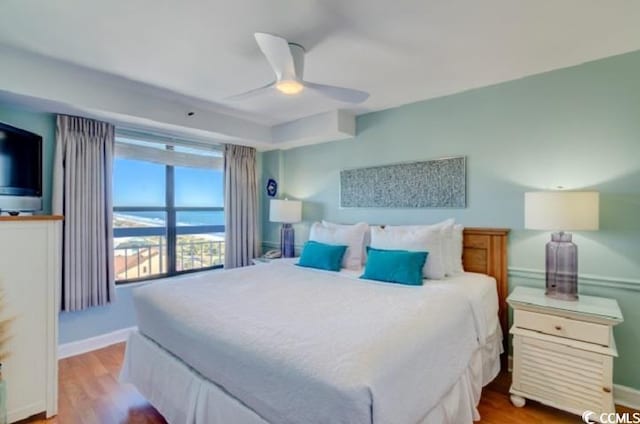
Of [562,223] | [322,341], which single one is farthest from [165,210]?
[562,223]

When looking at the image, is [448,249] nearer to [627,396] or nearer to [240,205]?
[627,396]

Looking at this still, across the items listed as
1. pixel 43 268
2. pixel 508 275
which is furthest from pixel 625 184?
pixel 43 268

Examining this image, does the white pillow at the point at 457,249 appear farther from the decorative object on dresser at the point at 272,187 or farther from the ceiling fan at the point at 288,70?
the decorative object on dresser at the point at 272,187

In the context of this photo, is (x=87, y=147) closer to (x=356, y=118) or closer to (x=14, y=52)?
(x=14, y=52)

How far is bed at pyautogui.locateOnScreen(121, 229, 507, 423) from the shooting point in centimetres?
127

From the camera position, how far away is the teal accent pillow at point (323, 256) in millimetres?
3059

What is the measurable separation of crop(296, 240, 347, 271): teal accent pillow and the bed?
401 mm

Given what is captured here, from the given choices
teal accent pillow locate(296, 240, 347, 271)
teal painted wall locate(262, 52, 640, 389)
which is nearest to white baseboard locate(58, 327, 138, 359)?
teal accent pillow locate(296, 240, 347, 271)

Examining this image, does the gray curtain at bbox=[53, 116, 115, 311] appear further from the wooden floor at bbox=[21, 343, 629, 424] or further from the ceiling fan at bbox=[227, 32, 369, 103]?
the ceiling fan at bbox=[227, 32, 369, 103]

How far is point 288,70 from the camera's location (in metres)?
2.03

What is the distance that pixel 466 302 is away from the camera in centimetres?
215

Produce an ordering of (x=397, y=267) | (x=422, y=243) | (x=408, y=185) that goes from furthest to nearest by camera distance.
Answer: (x=408, y=185), (x=422, y=243), (x=397, y=267)

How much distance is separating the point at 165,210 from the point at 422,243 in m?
3.01

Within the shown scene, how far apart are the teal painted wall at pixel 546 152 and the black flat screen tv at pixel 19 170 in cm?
307
